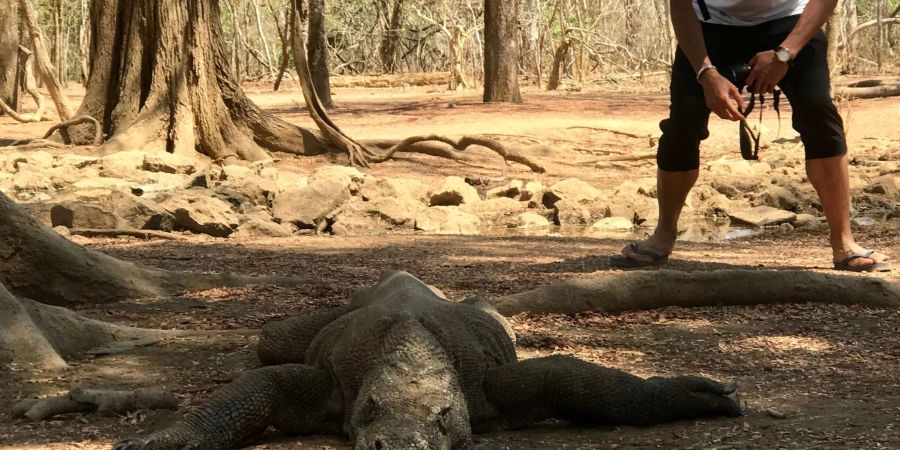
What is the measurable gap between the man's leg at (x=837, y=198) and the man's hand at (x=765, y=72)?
1.65 feet

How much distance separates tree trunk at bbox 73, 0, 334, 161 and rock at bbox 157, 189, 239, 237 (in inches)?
131

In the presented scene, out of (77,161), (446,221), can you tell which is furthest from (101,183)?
(446,221)

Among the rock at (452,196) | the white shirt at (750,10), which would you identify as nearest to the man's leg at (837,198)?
the white shirt at (750,10)

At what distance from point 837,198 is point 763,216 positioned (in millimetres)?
A: 3989

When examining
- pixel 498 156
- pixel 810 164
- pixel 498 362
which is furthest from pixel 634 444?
pixel 498 156

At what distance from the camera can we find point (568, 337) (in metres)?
4.14

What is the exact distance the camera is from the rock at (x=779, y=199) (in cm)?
1035

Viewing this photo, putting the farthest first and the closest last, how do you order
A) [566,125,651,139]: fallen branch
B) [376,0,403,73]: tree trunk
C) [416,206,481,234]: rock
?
[376,0,403,73]: tree trunk, [566,125,651,139]: fallen branch, [416,206,481,234]: rock

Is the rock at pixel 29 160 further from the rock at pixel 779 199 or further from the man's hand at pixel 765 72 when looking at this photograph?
the man's hand at pixel 765 72

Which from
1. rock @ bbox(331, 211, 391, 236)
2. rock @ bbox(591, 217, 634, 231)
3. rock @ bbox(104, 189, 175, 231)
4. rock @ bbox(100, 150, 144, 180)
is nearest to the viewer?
rock @ bbox(104, 189, 175, 231)

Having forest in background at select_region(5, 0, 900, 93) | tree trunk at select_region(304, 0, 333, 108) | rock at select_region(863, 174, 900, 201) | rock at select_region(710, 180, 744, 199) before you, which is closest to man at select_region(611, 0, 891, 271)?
rock at select_region(863, 174, 900, 201)

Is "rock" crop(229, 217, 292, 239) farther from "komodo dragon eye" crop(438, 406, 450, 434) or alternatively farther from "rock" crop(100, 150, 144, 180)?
"komodo dragon eye" crop(438, 406, 450, 434)

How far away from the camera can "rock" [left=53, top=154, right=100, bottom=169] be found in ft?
36.3

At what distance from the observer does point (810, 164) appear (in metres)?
5.47
